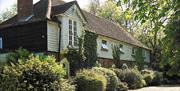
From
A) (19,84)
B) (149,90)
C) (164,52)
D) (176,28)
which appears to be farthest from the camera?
(149,90)

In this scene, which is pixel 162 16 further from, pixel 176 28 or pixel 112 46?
pixel 112 46

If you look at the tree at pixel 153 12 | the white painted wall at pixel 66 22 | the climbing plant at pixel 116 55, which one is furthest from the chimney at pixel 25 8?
the tree at pixel 153 12

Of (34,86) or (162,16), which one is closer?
(162,16)

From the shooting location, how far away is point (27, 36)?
27.0 meters

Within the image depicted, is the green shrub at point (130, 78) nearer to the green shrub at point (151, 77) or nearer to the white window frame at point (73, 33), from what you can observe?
the green shrub at point (151, 77)

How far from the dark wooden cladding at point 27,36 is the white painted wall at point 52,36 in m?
0.36

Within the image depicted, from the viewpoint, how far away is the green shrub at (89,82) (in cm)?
2195

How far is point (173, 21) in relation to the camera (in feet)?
17.0

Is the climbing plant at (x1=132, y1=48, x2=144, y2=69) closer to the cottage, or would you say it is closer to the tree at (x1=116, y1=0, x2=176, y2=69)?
the cottage

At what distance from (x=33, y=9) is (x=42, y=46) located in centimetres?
468

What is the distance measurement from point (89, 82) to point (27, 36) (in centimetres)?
802

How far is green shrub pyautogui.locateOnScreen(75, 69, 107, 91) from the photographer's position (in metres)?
22.0

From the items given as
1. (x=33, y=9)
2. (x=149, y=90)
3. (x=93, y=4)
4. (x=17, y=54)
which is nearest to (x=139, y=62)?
(x=149, y=90)

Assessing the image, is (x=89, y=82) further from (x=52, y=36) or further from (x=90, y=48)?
(x=90, y=48)
